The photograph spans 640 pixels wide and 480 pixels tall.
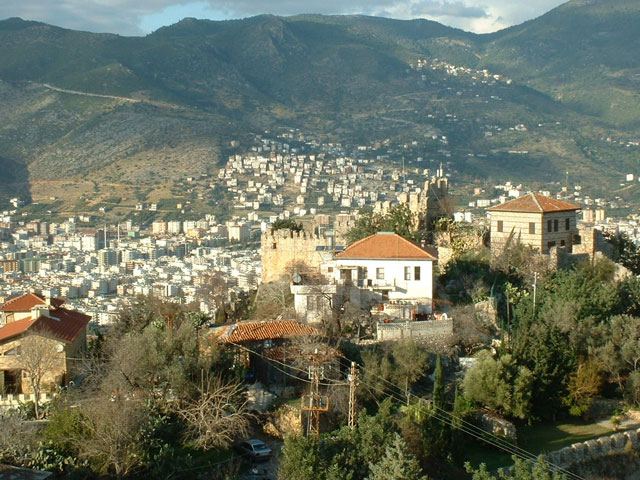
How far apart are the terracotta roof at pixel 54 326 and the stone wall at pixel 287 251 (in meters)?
8.14

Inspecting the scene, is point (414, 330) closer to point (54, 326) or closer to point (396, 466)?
point (396, 466)

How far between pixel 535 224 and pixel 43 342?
17127 mm

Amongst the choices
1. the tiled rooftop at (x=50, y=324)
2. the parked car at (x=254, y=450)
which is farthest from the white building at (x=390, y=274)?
the parked car at (x=254, y=450)

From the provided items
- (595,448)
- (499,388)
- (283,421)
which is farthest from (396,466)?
(595,448)

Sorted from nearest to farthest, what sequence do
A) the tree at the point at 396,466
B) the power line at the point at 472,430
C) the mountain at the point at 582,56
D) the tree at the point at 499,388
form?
the tree at the point at 396,466, the power line at the point at 472,430, the tree at the point at 499,388, the mountain at the point at 582,56

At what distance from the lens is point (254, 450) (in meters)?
20.1

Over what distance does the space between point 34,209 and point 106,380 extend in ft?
278

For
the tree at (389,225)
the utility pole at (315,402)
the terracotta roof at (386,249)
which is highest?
the tree at (389,225)

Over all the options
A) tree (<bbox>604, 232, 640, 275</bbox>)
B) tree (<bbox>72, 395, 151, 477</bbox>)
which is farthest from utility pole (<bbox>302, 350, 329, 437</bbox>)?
tree (<bbox>604, 232, 640, 275</bbox>)

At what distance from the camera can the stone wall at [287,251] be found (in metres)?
32.3

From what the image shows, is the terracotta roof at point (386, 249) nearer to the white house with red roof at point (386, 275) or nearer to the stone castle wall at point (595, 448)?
the white house with red roof at point (386, 275)

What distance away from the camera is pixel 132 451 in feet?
62.5

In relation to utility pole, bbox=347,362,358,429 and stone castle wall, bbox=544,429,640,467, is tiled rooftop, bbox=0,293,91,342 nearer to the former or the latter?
utility pole, bbox=347,362,358,429

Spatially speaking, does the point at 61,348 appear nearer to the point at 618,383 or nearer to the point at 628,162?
the point at 618,383
